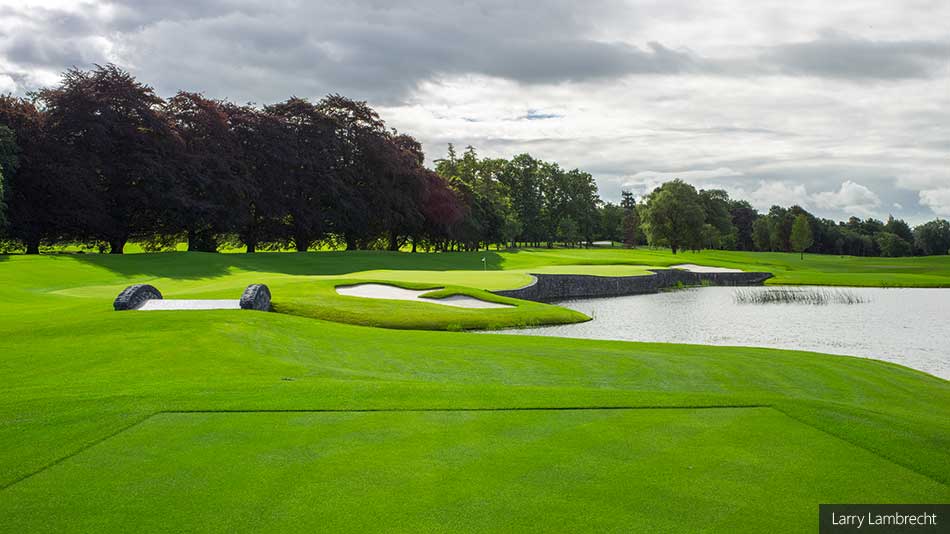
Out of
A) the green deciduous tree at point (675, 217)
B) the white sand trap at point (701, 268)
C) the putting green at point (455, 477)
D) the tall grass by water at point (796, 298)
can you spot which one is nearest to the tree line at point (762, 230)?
the green deciduous tree at point (675, 217)

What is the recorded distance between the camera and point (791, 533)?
421cm

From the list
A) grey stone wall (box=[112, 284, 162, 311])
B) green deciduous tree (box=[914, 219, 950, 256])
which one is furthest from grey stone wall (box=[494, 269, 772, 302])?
green deciduous tree (box=[914, 219, 950, 256])

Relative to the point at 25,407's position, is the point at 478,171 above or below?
above

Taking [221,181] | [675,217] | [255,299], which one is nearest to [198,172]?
[221,181]

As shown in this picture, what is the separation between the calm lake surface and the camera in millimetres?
19344

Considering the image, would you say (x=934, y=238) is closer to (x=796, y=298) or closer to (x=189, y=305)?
(x=796, y=298)

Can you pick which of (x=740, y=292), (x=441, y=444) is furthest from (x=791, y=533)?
(x=740, y=292)

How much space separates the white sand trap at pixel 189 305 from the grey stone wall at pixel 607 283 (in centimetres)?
1339

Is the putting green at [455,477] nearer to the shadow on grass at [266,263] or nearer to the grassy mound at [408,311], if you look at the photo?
the grassy mound at [408,311]

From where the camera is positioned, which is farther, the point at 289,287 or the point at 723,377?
the point at 289,287

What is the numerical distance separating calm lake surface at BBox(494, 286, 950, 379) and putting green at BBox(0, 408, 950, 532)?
1254 centimetres

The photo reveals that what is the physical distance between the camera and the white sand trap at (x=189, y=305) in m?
17.9

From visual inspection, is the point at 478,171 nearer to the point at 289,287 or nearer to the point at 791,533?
the point at 289,287

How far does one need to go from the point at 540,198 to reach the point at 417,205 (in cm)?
5041
